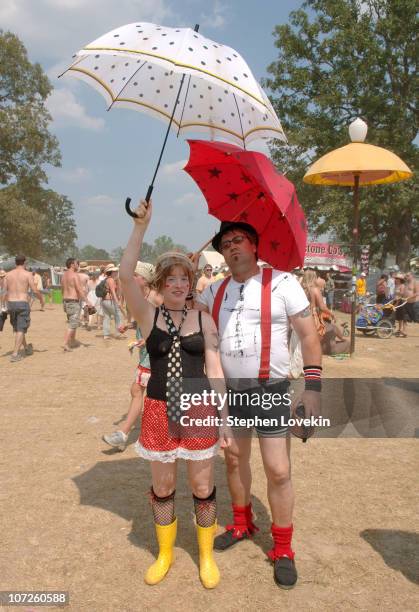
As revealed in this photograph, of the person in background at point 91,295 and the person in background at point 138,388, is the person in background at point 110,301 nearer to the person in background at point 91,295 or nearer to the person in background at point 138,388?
the person in background at point 91,295

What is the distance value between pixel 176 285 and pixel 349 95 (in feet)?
Result: 91.2

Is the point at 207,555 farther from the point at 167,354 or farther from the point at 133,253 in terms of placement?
the point at 133,253

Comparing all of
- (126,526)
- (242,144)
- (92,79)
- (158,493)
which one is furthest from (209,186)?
(126,526)

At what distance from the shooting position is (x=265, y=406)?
2684mm

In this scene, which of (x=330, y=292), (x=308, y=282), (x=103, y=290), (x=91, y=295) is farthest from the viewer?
(x=330, y=292)

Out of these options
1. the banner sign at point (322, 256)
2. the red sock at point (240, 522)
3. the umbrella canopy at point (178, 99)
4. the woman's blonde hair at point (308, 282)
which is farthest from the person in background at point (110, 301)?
the banner sign at point (322, 256)

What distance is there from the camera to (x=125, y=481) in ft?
13.3

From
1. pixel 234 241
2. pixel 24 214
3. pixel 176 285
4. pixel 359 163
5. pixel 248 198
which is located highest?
pixel 24 214

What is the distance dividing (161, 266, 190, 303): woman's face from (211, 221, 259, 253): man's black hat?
29cm

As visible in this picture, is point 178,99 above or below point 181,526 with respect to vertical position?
above

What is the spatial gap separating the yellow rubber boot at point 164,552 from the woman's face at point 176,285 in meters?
1.37

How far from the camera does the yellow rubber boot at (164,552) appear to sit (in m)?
2.77

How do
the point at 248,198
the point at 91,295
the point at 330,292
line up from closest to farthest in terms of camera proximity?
1. the point at 248,198
2. the point at 91,295
3. the point at 330,292

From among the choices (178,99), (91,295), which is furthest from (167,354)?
(91,295)
